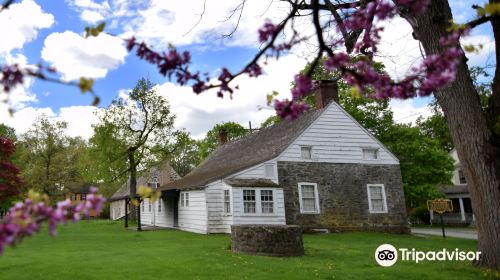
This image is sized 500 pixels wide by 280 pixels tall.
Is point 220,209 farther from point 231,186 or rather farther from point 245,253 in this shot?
point 245,253

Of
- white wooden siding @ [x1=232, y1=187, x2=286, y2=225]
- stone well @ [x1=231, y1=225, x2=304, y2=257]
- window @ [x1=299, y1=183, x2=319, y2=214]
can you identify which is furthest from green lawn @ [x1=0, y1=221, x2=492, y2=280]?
window @ [x1=299, y1=183, x2=319, y2=214]

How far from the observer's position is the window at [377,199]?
24625 millimetres

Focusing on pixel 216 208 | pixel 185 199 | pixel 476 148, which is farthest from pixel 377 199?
pixel 476 148

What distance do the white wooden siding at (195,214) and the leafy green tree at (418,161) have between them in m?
18.0

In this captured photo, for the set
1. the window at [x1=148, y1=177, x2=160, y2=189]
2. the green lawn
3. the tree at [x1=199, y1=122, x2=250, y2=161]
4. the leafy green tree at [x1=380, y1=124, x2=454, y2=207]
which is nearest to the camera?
the green lawn

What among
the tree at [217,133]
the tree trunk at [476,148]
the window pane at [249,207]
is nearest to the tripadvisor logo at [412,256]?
the tree trunk at [476,148]

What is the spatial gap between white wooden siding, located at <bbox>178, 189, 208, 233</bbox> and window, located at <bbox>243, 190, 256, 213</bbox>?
7.23 ft

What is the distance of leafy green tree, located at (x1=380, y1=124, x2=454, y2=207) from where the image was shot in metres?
33.8

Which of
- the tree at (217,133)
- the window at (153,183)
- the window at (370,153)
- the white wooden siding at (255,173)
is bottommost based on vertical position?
the white wooden siding at (255,173)

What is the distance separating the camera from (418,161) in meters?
34.7

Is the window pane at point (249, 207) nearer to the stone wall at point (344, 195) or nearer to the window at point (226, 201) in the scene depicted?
the window at point (226, 201)

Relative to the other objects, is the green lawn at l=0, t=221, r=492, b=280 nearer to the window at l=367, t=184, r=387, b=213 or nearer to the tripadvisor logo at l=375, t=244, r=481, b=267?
the tripadvisor logo at l=375, t=244, r=481, b=267

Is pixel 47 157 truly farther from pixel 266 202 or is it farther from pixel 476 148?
pixel 476 148

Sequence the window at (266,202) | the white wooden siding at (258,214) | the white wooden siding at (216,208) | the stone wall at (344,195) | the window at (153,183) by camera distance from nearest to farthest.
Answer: the white wooden siding at (258,214) → the window at (266,202) → the white wooden siding at (216,208) → the stone wall at (344,195) → the window at (153,183)
